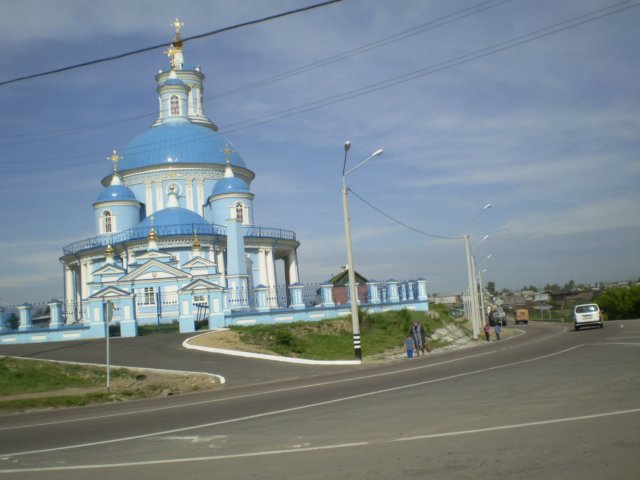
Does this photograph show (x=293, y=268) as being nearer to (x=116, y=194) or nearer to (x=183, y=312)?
(x=116, y=194)

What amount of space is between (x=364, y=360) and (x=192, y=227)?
2341 cm

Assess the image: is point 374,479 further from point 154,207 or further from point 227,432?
point 154,207

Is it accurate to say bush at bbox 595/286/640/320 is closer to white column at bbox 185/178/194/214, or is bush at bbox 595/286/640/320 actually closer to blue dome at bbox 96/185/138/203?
white column at bbox 185/178/194/214

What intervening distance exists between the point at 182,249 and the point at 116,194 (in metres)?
8.21

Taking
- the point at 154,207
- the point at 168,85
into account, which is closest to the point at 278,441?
the point at 154,207

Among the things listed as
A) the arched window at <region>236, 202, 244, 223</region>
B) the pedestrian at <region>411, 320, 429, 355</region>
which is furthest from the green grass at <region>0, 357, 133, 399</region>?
the arched window at <region>236, 202, 244, 223</region>

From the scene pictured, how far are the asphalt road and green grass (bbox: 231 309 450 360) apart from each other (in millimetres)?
11058


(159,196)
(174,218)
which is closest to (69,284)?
(159,196)

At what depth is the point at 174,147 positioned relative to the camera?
52.6 m

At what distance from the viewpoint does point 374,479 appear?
6023mm

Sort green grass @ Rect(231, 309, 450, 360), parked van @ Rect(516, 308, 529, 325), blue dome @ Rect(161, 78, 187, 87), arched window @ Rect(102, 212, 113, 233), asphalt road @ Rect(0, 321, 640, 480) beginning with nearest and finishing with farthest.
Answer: asphalt road @ Rect(0, 321, 640, 480), green grass @ Rect(231, 309, 450, 360), arched window @ Rect(102, 212, 113, 233), blue dome @ Rect(161, 78, 187, 87), parked van @ Rect(516, 308, 529, 325)

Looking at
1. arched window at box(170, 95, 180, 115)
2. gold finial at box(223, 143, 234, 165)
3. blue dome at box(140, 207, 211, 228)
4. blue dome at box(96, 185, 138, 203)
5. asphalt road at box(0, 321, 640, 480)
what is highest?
arched window at box(170, 95, 180, 115)

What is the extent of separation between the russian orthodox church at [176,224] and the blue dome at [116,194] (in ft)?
0.26

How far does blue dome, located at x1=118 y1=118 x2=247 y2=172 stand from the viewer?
172ft
